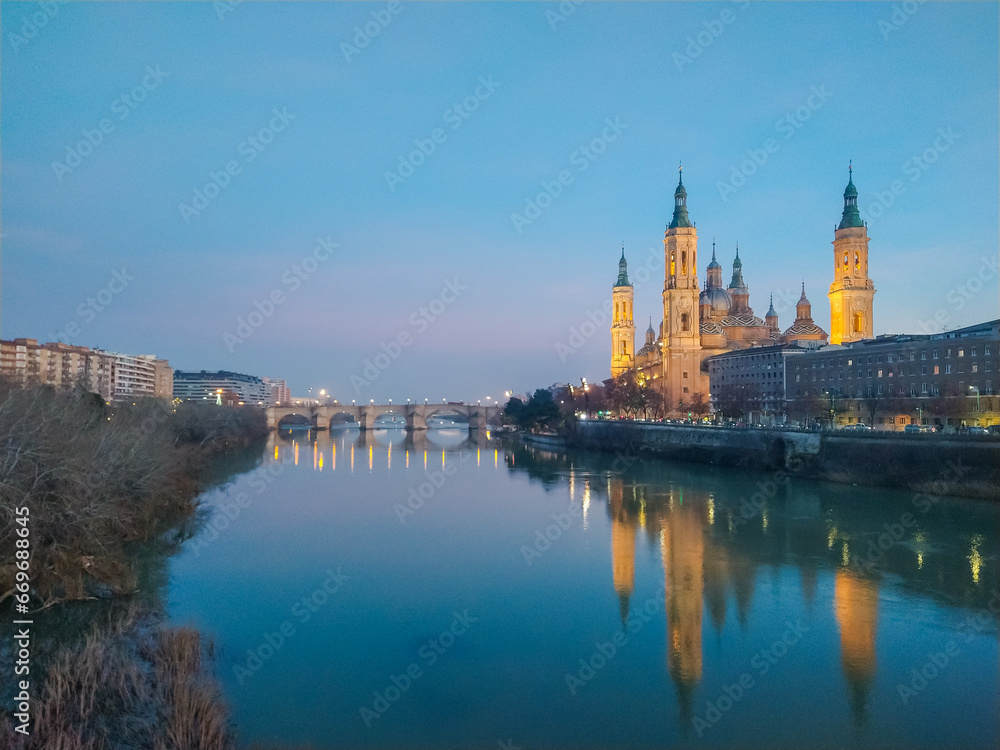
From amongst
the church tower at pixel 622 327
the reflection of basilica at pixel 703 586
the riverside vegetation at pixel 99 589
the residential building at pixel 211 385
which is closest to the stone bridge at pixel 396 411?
the church tower at pixel 622 327

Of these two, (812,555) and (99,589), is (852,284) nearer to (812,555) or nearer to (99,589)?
(812,555)

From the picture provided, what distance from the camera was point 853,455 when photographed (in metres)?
29.6

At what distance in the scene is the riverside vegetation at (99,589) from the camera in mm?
7480

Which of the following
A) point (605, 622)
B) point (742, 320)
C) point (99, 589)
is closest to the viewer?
point (99, 589)

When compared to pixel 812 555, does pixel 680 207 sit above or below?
above

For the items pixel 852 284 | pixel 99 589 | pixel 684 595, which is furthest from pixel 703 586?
pixel 852 284

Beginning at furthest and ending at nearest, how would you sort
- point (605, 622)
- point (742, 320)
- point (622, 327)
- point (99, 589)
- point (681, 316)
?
point (622, 327), point (742, 320), point (681, 316), point (605, 622), point (99, 589)

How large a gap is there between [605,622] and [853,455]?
21329 mm

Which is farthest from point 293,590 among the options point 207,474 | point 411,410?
point 411,410

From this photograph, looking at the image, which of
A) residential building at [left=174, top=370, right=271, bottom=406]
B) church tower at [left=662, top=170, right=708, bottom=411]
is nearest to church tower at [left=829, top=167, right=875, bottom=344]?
church tower at [left=662, top=170, right=708, bottom=411]

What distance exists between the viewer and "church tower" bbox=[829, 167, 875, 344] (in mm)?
57500

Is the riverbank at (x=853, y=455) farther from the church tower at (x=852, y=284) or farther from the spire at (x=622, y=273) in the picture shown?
the spire at (x=622, y=273)

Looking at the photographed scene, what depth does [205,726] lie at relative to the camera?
7500 millimetres

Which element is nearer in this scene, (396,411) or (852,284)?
(852,284)
